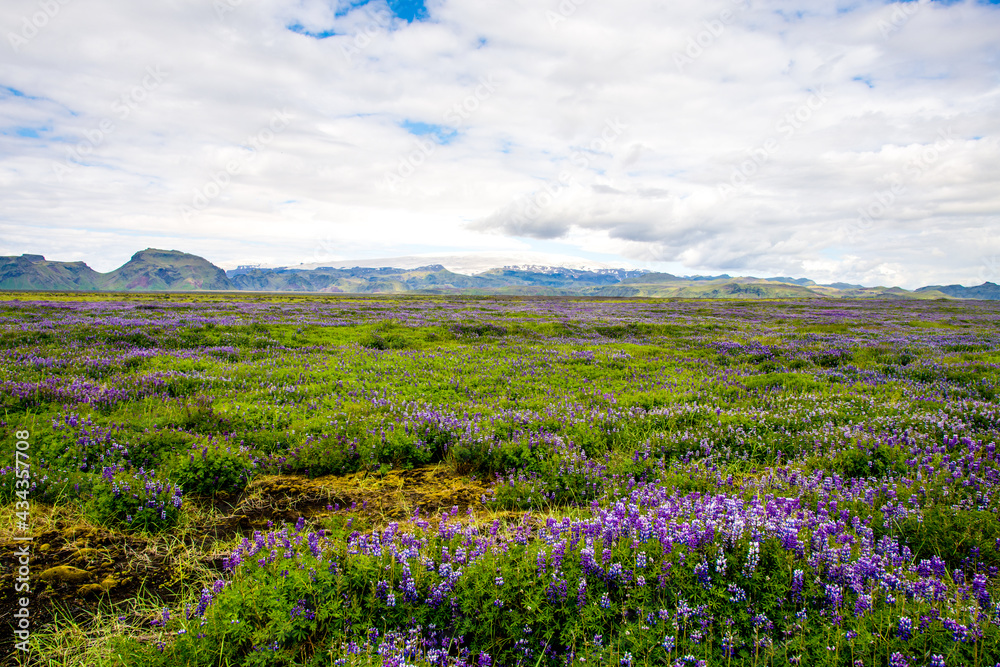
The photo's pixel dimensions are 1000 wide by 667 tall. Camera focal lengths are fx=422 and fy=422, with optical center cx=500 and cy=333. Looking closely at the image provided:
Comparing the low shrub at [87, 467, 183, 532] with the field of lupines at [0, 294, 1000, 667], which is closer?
the field of lupines at [0, 294, 1000, 667]

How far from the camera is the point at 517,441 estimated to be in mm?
7090

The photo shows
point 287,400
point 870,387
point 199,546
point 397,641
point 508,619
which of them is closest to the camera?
point 397,641

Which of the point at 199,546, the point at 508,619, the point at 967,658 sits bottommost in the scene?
the point at 199,546

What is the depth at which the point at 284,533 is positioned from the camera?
14.2 ft

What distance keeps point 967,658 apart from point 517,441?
5152 millimetres

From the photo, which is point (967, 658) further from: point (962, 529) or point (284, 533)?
point (284, 533)

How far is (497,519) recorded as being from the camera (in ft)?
16.7

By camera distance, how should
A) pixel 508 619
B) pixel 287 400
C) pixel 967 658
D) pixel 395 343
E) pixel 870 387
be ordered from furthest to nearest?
pixel 395 343, pixel 870 387, pixel 287 400, pixel 508 619, pixel 967 658

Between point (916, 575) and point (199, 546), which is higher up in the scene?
point (916, 575)

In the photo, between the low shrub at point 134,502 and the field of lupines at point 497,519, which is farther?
the low shrub at point 134,502

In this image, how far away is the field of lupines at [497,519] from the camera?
10.2 feet

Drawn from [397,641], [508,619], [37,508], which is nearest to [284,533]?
[397,641]

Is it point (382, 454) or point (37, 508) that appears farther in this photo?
point (382, 454)

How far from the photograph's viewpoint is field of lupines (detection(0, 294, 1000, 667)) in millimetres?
3104
